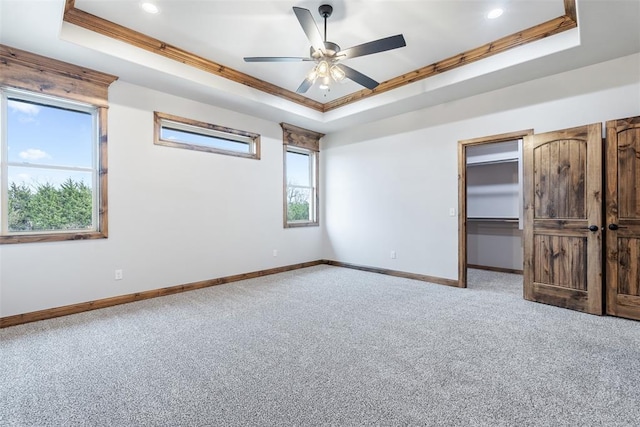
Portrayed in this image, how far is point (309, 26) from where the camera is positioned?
2.38 m

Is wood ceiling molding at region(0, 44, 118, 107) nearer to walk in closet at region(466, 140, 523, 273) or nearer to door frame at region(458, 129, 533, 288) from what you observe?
door frame at region(458, 129, 533, 288)

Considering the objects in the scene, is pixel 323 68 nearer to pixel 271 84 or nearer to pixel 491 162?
pixel 271 84

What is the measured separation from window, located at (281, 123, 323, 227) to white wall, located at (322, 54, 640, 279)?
0.24 meters

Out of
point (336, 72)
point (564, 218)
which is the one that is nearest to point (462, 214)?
point (564, 218)

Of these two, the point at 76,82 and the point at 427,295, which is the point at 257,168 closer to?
the point at 76,82

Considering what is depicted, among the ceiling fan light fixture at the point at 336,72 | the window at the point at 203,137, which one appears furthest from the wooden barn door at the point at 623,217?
the window at the point at 203,137

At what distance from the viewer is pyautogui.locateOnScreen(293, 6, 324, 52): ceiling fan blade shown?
2213mm

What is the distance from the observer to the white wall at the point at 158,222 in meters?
3.04

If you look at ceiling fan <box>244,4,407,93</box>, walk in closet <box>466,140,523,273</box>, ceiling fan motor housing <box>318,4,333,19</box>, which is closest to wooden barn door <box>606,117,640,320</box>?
walk in closet <box>466,140,523,273</box>

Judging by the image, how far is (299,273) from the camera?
5.10 meters

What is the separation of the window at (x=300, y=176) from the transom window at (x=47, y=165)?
2.82 m

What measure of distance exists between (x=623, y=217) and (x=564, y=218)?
45 cm

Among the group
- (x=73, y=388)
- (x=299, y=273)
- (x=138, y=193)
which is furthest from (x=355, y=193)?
(x=73, y=388)

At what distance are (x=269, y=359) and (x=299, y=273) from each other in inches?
116
